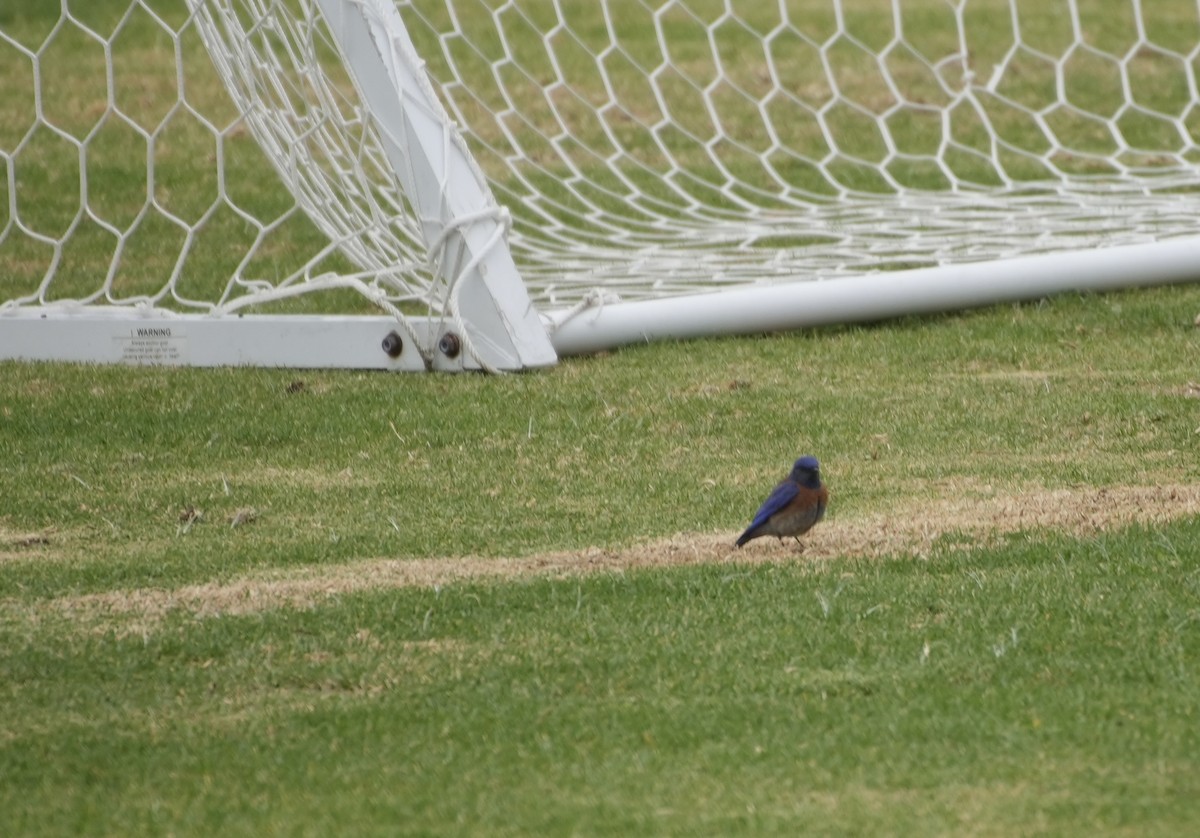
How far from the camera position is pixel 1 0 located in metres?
13.3

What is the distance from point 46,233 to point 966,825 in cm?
762

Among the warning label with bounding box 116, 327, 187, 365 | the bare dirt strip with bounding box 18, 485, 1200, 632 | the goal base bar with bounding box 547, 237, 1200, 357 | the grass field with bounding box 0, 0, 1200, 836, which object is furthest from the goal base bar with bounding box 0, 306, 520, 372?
the bare dirt strip with bounding box 18, 485, 1200, 632

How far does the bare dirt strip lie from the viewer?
426 centimetres

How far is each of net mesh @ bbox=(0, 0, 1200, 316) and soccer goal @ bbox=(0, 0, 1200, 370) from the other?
3 centimetres

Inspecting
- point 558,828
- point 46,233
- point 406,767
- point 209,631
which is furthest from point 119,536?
point 46,233

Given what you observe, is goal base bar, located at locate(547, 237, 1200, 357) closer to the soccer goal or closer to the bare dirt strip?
the soccer goal

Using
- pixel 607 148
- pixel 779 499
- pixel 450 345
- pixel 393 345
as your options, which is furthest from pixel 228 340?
pixel 607 148

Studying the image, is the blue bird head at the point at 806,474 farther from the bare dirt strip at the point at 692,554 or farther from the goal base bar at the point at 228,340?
the goal base bar at the point at 228,340

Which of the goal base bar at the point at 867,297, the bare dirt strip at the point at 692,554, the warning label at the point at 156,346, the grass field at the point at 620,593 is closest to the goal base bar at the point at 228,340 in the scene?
the warning label at the point at 156,346

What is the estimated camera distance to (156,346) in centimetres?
680

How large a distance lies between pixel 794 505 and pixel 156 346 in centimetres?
331

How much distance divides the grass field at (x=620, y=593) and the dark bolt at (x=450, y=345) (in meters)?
0.16

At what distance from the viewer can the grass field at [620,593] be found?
3.22m

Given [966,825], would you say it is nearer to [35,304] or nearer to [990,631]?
[990,631]
